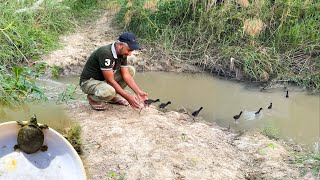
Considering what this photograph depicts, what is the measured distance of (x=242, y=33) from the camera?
700 cm

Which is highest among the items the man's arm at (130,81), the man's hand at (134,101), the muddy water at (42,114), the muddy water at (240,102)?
the man's arm at (130,81)

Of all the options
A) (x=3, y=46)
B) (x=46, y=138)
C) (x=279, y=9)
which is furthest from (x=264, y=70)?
(x=46, y=138)

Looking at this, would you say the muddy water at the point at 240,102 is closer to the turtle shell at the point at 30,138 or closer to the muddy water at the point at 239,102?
the muddy water at the point at 239,102

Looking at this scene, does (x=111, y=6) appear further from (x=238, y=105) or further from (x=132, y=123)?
(x=132, y=123)

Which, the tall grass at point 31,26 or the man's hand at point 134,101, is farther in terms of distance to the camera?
the tall grass at point 31,26

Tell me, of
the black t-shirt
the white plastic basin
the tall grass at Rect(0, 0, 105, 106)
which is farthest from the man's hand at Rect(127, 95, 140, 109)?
the white plastic basin

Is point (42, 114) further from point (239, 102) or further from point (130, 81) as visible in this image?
point (239, 102)

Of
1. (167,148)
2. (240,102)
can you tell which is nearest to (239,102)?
(240,102)

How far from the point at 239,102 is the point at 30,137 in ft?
12.4

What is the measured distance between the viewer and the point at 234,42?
280 inches

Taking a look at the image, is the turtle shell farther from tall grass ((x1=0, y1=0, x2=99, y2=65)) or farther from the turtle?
tall grass ((x1=0, y1=0, x2=99, y2=65))

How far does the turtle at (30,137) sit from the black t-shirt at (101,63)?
5.33 ft

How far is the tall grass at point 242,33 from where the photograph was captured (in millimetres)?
6719

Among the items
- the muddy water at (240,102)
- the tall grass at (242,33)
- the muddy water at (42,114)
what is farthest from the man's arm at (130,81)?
the tall grass at (242,33)
